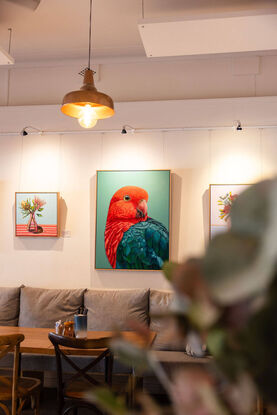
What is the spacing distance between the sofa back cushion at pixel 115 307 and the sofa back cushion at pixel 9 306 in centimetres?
76

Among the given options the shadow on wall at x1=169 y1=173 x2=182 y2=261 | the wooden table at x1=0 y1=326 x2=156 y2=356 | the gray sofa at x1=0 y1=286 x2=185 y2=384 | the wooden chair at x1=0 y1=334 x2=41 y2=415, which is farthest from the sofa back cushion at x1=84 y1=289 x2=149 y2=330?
the wooden chair at x1=0 y1=334 x2=41 y2=415

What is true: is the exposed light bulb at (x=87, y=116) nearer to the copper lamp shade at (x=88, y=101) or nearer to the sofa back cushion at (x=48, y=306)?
the copper lamp shade at (x=88, y=101)

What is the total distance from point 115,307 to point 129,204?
1090 millimetres

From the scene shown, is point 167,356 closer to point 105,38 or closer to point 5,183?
point 5,183

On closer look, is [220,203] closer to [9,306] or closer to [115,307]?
[115,307]

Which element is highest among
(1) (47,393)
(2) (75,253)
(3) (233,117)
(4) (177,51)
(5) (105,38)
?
(5) (105,38)

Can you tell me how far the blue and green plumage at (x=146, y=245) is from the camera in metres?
4.62

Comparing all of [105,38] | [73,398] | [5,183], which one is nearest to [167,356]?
[73,398]

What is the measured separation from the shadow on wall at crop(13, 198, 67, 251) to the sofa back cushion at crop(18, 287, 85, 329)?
502mm

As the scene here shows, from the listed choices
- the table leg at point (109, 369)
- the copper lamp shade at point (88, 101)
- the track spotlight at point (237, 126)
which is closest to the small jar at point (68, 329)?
the table leg at point (109, 369)

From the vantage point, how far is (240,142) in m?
4.68

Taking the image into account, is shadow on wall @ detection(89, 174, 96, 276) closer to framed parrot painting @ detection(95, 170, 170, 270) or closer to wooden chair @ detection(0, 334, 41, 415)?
framed parrot painting @ detection(95, 170, 170, 270)

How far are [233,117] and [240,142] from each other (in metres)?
0.28

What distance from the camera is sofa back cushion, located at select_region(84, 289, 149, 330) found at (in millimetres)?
4418
